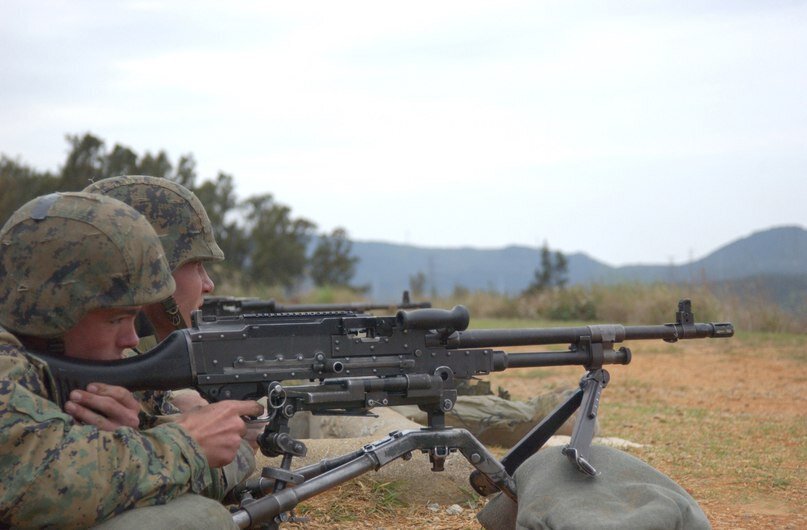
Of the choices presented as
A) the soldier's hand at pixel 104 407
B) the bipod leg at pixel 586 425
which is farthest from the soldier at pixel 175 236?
the bipod leg at pixel 586 425

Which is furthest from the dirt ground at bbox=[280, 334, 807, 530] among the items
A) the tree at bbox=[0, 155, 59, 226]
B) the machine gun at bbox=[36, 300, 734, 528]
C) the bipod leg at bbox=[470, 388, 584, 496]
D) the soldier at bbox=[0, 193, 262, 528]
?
the tree at bbox=[0, 155, 59, 226]

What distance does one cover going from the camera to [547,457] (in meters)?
4.27

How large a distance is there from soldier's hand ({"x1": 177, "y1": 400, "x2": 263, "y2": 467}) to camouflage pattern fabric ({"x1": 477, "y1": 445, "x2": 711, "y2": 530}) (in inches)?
52.6

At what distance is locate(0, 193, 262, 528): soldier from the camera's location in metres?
2.78

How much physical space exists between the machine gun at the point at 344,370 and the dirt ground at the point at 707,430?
1.21 meters

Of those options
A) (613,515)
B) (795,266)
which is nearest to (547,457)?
(613,515)

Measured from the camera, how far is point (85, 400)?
3.09 m

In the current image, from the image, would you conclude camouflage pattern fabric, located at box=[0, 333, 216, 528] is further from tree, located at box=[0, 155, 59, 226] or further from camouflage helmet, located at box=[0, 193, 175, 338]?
tree, located at box=[0, 155, 59, 226]

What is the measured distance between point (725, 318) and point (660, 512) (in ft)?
44.3

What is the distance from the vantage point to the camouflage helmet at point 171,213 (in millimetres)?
4609

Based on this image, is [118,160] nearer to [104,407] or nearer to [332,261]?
[332,261]

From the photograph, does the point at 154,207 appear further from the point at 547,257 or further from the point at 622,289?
the point at 547,257

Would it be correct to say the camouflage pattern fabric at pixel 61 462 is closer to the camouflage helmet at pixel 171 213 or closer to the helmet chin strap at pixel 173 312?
the helmet chin strap at pixel 173 312

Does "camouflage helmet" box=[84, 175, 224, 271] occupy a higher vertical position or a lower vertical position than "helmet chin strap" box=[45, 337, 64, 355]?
higher
